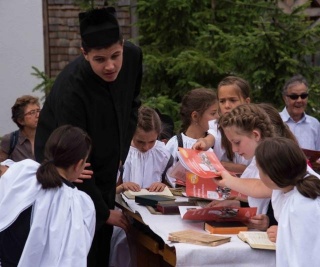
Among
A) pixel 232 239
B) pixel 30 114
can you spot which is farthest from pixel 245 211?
pixel 30 114

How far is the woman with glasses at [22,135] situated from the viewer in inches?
252

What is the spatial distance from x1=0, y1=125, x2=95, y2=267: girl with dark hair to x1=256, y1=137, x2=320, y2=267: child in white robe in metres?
0.91

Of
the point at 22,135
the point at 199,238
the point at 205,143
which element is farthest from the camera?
the point at 22,135

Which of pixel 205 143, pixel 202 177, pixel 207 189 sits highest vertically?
pixel 205 143

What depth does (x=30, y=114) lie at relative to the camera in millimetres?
6539

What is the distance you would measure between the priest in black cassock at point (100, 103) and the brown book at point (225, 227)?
0.73 metres

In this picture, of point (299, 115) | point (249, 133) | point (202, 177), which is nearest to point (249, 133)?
point (249, 133)

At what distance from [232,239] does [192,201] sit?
90 cm

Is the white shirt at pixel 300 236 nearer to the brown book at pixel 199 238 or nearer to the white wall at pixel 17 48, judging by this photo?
the brown book at pixel 199 238

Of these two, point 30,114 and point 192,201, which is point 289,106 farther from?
point 192,201

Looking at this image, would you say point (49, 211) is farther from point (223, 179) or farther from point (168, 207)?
point (223, 179)

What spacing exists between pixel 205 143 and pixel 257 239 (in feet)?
4.36

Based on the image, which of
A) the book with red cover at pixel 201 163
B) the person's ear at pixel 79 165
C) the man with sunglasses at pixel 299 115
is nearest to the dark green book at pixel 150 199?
the book with red cover at pixel 201 163

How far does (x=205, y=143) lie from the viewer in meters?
5.01
